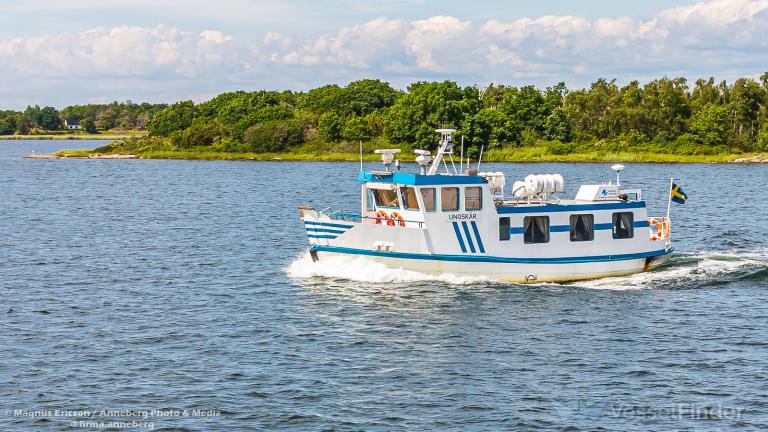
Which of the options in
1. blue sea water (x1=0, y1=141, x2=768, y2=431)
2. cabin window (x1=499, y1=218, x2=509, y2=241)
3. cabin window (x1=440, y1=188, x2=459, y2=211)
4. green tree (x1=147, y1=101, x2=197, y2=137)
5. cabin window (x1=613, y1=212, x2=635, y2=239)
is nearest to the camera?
blue sea water (x1=0, y1=141, x2=768, y2=431)

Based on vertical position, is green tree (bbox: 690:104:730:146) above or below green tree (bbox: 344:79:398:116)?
below

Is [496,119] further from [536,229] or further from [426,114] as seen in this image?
[536,229]

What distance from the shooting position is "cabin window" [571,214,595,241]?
4247cm

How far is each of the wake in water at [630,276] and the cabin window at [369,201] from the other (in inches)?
126

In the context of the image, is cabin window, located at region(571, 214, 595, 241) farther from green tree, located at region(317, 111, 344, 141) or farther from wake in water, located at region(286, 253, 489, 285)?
green tree, located at region(317, 111, 344, 141)

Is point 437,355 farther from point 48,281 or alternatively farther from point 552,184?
point 48,281

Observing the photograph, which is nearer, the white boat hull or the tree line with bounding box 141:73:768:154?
the white boat hull

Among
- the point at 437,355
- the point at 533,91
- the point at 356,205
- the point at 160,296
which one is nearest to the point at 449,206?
the point at 437,355

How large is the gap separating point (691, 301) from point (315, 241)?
54.2ft

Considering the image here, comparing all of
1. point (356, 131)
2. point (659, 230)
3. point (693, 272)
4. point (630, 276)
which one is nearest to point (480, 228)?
point (630, 276)

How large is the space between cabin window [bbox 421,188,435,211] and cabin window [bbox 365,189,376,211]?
3.30 m

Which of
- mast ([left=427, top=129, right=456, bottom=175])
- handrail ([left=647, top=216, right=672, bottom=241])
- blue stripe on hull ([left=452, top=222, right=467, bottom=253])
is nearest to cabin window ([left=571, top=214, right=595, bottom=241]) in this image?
handrail ([left=647, top=216, right=672, bottom=241])

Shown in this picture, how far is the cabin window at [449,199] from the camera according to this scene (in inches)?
1599

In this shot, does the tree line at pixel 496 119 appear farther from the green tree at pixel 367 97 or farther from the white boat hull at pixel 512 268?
the white boat hull at pixel 512 268
